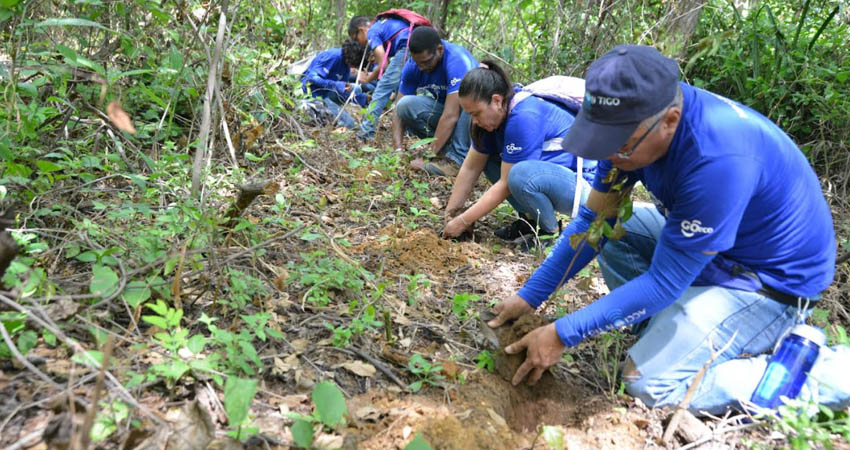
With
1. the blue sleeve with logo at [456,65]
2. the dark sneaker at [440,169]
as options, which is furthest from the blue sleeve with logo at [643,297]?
the blue sleeve with logo at [456,65]

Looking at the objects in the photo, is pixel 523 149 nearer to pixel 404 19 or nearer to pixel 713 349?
pixel 713 349

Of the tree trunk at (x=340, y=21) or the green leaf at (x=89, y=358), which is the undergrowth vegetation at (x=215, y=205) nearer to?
the green leaf at (x=89, y=358)

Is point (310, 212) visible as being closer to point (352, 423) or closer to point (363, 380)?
point (363, 380)

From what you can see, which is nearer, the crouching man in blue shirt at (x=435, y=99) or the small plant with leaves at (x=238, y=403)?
the small plant with leaves at (x=238, y=403)

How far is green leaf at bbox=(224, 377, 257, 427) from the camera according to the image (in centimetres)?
150

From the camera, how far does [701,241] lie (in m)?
1.89

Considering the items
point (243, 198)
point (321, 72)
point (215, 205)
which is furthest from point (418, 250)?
point (321, 72)

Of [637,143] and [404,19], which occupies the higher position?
[637,143]

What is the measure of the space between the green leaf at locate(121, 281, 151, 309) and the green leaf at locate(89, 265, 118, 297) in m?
0.05

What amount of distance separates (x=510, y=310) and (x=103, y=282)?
1.47 meters

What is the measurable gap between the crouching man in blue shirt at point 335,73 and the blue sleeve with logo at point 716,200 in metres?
4.69

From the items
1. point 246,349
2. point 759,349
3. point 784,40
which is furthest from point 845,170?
point 246,349

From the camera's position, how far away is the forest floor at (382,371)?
159 cm

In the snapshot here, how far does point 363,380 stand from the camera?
6.78 ft
